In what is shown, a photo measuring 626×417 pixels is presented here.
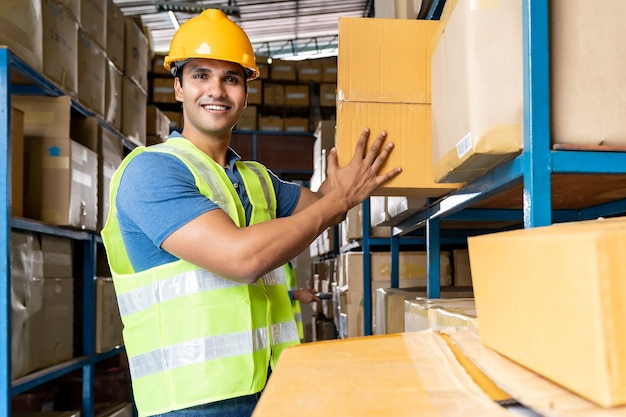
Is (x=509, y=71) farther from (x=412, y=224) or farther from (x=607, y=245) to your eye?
(x=412, y=224)

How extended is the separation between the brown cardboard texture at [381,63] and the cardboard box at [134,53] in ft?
9.72

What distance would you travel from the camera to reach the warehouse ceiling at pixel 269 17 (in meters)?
8.38

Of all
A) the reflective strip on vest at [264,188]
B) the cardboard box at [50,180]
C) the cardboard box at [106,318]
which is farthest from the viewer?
the cardboard box at [106,318]

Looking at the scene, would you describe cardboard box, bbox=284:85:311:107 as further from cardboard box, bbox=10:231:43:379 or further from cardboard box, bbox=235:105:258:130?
cardboard box, bbox=10:231:43:379

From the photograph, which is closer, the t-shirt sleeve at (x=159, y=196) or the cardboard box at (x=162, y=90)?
the t-shirt sleeve at (x=159, y=196)

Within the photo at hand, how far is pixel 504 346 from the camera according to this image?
3.24 ft

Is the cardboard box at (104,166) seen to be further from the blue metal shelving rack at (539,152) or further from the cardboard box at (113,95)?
the blue metal shelving rack at (539,152)

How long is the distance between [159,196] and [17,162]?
145 centimetres

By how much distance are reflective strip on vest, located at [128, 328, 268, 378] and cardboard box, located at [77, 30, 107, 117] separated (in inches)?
85.8

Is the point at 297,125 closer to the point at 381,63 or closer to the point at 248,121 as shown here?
the point at 248,121

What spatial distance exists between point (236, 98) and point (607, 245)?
61.3 inches

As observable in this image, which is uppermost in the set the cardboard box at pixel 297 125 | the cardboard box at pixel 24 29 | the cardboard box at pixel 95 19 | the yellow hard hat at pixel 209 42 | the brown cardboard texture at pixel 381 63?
the cardboard box at pixel 297 125

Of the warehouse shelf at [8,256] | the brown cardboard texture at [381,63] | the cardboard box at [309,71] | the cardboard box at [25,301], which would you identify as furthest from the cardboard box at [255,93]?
the brown cardboard texture at [381,63]

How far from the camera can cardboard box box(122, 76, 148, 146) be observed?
14.1 ft
